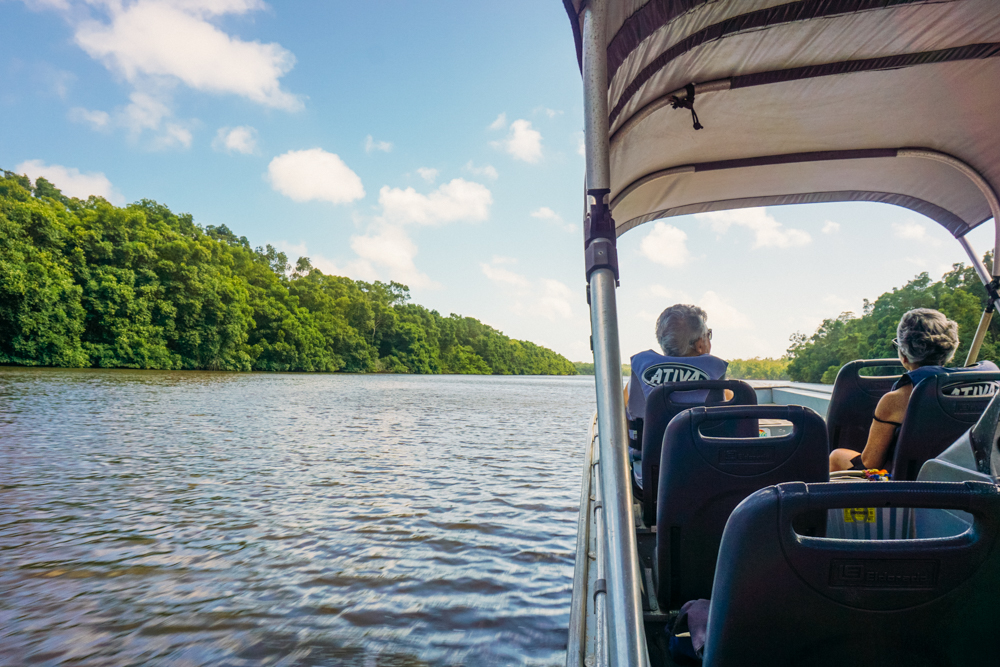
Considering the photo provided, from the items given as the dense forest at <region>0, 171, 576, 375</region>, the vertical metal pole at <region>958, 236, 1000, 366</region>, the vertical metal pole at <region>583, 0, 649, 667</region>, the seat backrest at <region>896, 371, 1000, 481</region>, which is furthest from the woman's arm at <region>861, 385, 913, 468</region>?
the dense forest at <region>0, 171, 576, 375</region>

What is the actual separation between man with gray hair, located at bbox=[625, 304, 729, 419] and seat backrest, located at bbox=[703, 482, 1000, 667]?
2338 mm

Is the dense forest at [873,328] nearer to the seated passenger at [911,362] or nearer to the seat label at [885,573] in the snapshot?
the seated passenger at [911,362]

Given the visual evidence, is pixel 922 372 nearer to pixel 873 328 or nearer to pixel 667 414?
pixel 667 414

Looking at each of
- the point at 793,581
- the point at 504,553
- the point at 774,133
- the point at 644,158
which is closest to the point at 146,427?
the point at 504,553

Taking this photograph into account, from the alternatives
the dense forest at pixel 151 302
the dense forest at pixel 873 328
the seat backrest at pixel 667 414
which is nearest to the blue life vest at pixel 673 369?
the seat backrest at pixel 667 414

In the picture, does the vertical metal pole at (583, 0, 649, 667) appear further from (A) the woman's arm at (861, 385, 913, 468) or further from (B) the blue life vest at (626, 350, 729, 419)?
(A) the woman's arm at (861, 385, 913, 468)

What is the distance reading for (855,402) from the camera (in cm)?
381

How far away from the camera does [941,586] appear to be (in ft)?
3.66

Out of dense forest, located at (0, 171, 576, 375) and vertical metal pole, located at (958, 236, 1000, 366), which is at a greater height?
dense forest, located at (0, 171, 576, 375)

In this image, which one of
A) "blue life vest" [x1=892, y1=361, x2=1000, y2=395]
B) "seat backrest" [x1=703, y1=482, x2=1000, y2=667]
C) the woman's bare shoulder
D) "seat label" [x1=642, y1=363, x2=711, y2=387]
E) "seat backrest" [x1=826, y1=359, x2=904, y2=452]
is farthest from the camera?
"seat backrest" [x1=826, y1=359, x2=904, y2=452]

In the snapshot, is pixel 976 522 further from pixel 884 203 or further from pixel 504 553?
pixel 884 203

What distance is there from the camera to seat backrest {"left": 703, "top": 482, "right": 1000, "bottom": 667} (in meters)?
1.10

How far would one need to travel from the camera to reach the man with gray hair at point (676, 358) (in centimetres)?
349

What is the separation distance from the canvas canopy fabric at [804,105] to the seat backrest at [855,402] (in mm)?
1705
